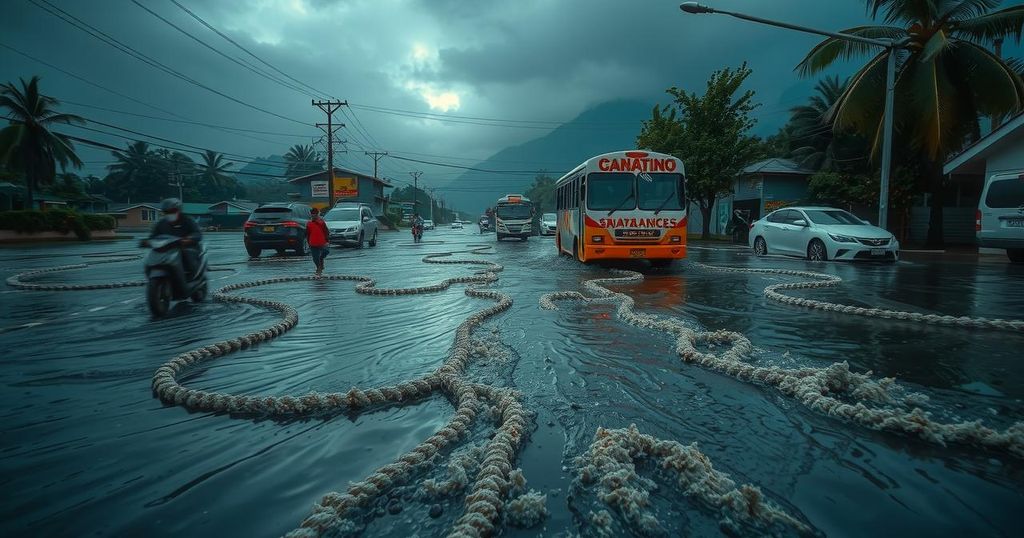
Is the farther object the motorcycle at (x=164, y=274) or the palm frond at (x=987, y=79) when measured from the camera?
the palm frond at (x=987, y=79)

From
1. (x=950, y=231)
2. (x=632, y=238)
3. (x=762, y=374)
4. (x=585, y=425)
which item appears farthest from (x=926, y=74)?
(x=585, y=425)

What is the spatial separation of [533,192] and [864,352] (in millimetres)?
122413

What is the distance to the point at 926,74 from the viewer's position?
18203mm

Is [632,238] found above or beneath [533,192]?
beneath

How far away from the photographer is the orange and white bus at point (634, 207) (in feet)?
41.0

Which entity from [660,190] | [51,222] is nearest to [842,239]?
[660,190]

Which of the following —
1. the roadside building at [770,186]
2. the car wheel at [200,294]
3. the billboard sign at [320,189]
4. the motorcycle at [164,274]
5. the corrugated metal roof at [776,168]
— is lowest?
the car wheel at [200,294]

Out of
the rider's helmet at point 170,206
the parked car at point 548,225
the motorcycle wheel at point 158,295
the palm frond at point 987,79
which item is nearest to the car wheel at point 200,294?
the motorcycle wheel at point 158,295

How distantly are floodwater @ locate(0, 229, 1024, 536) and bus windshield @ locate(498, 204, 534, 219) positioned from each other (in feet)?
80.8

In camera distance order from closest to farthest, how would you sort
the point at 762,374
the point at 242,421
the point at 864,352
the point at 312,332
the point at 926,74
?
the point at 242,421 → the point at 762,374 → the point at 864,352 → the point at 312,332 → the point at 926,74

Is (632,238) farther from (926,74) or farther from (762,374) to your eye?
(926,74)

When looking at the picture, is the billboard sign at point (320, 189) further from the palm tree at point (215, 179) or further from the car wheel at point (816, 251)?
the car wheel at point (816, 251)

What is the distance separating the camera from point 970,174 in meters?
23.5

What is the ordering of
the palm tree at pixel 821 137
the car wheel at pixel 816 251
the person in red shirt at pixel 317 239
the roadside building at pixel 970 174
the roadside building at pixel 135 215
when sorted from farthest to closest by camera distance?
the roadside building at pixel 135 215 < the palm tree at pixel 821 137 < the roadside building at pixel 970 174 < the car wheel at pixel 816 251 < the person in red shirt at pixel 317 239
